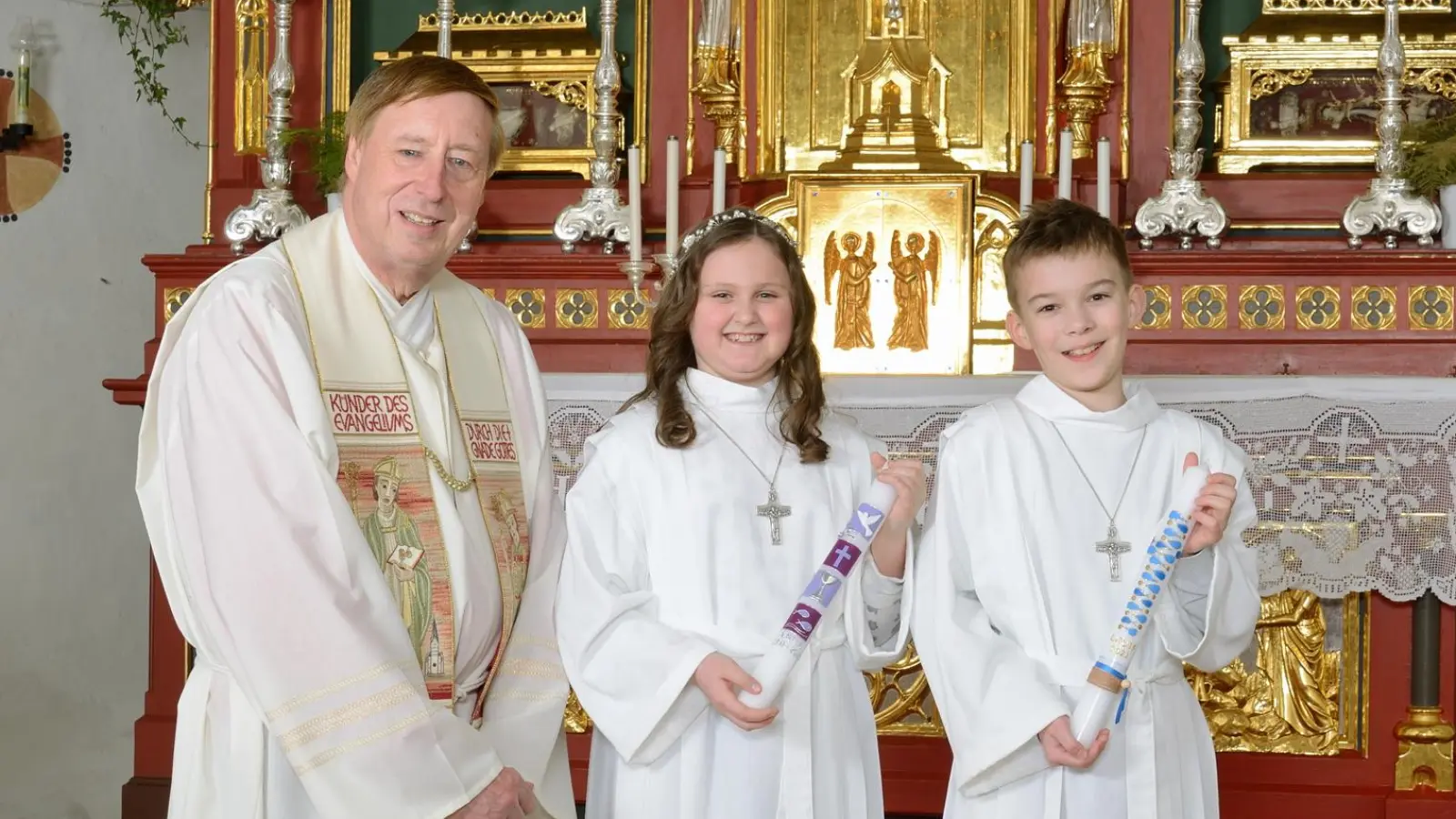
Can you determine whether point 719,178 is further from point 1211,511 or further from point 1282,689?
point 1211,511

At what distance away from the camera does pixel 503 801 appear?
253 centimetres

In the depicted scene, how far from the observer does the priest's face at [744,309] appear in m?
2.87

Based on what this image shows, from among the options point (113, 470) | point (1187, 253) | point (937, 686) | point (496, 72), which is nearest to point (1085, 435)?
point (937, 686)

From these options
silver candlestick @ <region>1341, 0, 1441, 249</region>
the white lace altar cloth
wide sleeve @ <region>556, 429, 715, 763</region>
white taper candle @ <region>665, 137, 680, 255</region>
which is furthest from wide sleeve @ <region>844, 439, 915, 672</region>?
silver candlestick @ <region>1341, 0, 1441, 249</region>

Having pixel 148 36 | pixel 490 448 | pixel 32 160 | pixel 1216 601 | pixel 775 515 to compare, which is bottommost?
pixel 1216 601

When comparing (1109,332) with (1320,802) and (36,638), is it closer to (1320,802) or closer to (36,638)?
(1320,802)

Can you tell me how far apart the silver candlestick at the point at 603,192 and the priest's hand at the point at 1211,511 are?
8.77 feet

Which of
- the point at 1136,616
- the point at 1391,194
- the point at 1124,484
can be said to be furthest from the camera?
the point at 1391,194

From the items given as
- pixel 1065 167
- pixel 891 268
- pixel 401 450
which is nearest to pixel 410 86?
pixel 401 450

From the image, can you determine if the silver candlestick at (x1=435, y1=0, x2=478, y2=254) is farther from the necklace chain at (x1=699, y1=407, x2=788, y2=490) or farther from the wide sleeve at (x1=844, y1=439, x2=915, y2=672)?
the wide sleeve at (x1=844, y1=439, x2=915, y2=672)

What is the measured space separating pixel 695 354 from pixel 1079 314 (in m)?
0.66

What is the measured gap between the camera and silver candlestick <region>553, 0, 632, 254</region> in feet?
16.4

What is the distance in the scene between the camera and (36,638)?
6211 millimetres

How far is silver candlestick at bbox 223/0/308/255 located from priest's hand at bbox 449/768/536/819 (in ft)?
8.93
